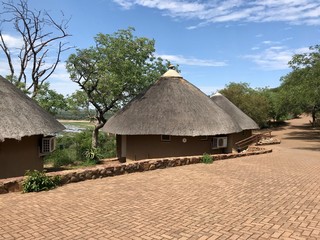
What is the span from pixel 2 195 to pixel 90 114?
1992cm

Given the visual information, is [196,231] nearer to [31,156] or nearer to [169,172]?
[169,172]

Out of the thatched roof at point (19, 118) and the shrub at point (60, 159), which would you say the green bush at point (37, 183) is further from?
the shrub at point (60, 159)

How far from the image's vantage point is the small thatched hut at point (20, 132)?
11000 mm

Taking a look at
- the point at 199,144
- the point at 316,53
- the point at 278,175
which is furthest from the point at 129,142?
the point at 316,53

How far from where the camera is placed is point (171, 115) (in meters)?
17.3

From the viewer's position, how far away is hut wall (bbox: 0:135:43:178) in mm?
11133

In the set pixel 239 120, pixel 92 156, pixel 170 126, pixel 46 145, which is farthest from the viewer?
pixel 239 120

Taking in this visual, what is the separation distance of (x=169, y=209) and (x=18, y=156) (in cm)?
744

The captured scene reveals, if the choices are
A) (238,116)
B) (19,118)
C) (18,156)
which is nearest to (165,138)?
(18,156)

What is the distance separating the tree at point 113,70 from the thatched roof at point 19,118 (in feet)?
31.5

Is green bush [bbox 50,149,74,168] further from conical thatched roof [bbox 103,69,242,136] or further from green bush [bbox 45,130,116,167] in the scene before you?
conical thatched roof [bbox 103,69,242,136]

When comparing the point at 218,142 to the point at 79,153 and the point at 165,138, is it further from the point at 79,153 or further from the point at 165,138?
the point at 79,153

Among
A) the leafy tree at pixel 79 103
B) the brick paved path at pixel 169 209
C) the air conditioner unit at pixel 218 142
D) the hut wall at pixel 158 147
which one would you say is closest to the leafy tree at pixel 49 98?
the leafy tree at pixel 79 103

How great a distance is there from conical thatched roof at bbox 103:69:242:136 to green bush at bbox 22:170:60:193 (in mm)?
8202
